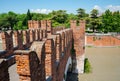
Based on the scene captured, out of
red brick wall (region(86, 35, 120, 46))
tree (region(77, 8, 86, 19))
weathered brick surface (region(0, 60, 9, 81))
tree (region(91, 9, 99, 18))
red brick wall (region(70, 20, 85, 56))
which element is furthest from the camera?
tree (region(77, 8, 86, 19))

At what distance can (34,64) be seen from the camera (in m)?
3.12

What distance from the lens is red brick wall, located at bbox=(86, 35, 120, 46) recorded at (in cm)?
3102

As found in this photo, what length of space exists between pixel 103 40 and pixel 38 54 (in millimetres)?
29270

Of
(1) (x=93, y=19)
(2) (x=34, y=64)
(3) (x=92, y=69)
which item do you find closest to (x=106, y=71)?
(3) (x=92, y=69)

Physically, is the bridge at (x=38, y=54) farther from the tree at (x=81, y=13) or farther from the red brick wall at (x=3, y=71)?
the tree at (x=81, y=13)

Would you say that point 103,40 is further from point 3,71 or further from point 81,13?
point 3,71

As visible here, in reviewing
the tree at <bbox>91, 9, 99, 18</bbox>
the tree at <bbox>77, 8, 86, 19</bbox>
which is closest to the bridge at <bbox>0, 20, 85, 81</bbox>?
the tree at <bbox>91, 9, 99, 18</bbox>

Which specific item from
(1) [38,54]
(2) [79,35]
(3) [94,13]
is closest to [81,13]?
(3) [94,13]

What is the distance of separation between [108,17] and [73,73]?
26.2 meters

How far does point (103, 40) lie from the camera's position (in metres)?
31.3

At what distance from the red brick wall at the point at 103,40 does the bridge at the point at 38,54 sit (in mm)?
16973

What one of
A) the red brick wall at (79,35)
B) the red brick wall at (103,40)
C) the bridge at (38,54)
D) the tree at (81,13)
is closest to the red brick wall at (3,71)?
the bridge at (38,54)

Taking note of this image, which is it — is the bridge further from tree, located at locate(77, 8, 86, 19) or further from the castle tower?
tree, located at locate(77, 8, 86, 19)

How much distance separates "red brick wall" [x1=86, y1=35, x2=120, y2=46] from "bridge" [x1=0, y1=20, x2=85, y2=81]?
668 inches
